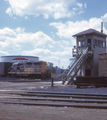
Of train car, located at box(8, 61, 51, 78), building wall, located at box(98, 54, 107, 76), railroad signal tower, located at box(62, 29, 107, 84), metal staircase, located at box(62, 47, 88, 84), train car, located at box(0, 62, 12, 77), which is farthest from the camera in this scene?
train car, located at box(0, 62, 12, 77)

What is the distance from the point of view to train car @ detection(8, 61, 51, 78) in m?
32.0

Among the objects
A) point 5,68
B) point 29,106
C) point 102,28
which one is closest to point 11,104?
point 29,106

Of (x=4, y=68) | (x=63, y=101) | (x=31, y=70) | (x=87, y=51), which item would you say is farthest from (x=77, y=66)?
(x=4, y=68)

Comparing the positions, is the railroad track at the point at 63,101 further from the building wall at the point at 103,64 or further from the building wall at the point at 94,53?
the building wall at the point at 94,53

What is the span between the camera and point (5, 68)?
37500mm

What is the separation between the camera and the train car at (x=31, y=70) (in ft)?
105

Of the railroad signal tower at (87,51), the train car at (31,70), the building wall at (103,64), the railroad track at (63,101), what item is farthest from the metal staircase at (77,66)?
the train car at (31,70)

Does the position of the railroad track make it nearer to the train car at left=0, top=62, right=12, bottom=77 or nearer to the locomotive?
the locomotive

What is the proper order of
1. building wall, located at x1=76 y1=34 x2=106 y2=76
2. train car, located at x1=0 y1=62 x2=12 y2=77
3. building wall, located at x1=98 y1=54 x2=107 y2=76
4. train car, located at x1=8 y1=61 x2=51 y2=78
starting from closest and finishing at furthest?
building wall, located at x1=98 y1=54 x2=107 y2=76 → building wall, located at x1=76 y1=34 x2=106 y2=76 → train car, located at x1=8 y1=61 x2=51 y2=78 → train car, located at x1=0 y1=62 x2=12 y2=77

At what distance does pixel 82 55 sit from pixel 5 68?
22182mm

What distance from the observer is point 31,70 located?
1280 inches

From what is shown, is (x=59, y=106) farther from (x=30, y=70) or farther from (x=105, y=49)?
(x=30, y=70)

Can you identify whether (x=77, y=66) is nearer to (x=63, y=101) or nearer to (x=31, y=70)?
(x=63, y=101)

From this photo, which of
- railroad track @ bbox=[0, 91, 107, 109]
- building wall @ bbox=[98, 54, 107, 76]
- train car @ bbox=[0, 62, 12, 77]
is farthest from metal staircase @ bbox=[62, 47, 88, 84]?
train car @ bbox=[0, 62, 12, 77]
